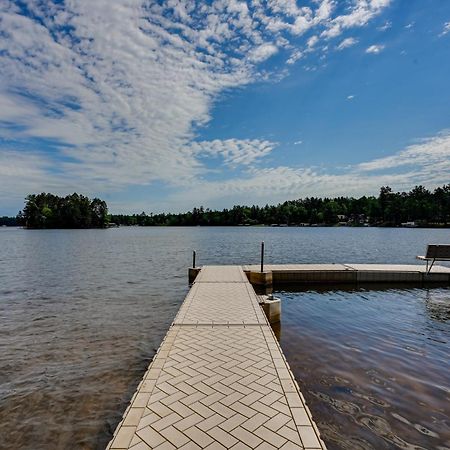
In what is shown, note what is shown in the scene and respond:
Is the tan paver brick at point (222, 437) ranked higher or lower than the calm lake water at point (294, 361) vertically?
higher

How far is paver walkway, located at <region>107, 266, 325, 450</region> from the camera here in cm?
339

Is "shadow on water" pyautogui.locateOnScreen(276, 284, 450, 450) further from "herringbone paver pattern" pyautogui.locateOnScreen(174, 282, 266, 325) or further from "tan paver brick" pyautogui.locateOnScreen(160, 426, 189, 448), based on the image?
"tan paver brick" pyautogui.locateOnScreen(160, 426, 189, 448)

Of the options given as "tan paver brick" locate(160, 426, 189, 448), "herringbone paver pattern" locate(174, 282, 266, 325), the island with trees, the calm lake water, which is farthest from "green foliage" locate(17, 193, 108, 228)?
"tan paver brick" locate(160, 426, 189, 448)

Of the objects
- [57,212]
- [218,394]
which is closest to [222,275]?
[218,394]

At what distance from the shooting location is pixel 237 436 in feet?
Answer: 11.3

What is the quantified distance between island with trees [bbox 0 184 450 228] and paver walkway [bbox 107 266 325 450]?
126301mm

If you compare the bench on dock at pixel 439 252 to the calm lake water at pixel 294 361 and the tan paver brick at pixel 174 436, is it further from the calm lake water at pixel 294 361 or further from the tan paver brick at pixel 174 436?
the tan paver brick at pixel 174 436

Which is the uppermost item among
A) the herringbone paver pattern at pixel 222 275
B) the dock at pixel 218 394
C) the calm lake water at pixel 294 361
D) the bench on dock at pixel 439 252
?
the bench on dock at pixel 439 252

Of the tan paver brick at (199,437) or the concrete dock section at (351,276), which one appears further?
the concrete dock section at (351,276)

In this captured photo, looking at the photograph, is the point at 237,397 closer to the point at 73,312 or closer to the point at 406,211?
the point at 73,312

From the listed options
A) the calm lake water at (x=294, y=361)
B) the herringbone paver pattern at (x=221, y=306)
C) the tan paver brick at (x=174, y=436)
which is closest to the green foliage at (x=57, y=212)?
the calm lake water at (x=294, y=361)

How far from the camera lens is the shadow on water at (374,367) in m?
5.03

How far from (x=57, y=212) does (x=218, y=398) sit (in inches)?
5263

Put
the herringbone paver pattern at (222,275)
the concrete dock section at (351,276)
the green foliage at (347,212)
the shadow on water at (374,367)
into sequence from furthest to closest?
the green foliage at (347,212) → the concrete dock section at (351,276) → the herringbone paver pattern at (222,275) → the shadow on water at (374,367)
